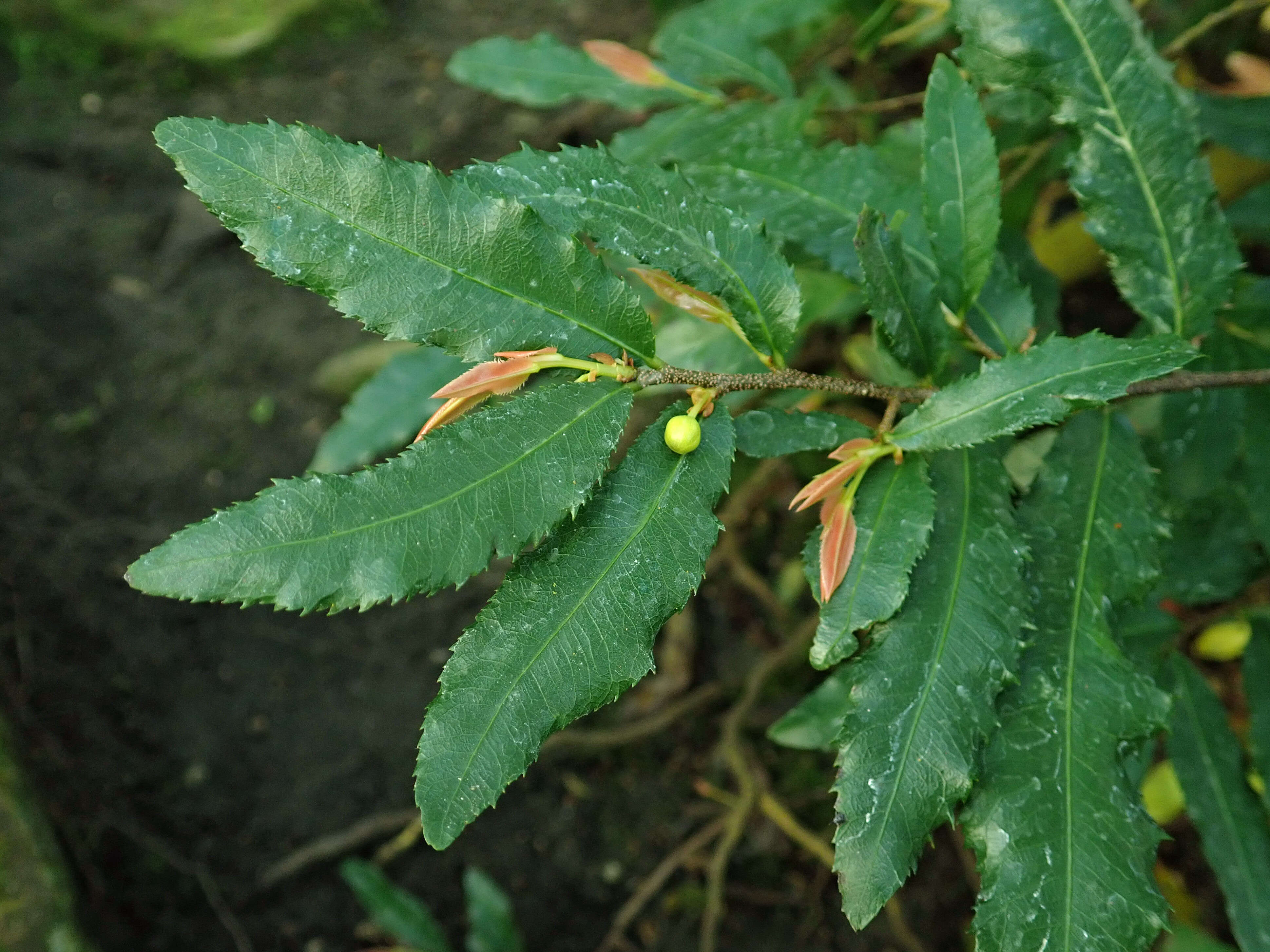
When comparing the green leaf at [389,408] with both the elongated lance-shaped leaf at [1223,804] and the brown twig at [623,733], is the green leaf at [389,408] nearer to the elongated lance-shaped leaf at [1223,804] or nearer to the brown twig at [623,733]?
the brown twig at [623,733]

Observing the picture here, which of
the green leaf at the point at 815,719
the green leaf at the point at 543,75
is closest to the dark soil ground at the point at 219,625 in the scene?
the green leaf at the point at 815,719

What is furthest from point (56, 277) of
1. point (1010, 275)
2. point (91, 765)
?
point (1010, 275)

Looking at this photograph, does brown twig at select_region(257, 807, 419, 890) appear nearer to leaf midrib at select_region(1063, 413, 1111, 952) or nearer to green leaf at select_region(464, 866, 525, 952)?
green leaf at select_region(464, 866, 525, 952)

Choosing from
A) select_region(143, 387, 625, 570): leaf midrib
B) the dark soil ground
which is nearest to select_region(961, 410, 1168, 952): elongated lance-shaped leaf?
select_region(143, 387, 625, 570): leaf midrib

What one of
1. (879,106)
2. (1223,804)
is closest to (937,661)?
(1223,804)

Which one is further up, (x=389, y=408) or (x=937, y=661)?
(x=937, y=661)

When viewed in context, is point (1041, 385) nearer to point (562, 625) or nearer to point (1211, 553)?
point (562, 625)
